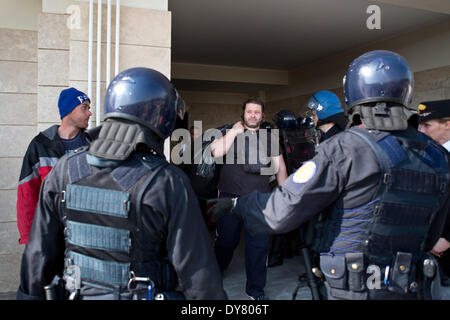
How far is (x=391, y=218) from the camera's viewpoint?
1.42 metres

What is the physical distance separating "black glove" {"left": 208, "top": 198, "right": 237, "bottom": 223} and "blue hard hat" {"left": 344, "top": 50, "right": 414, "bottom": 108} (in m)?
0.82

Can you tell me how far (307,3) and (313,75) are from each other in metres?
4.30

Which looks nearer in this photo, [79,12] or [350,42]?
[79,12]

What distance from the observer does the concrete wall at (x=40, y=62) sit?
2.99m

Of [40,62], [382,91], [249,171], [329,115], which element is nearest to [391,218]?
[382,91]

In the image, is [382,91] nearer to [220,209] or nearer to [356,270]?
[356,270]

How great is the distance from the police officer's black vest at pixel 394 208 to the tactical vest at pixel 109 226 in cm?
82

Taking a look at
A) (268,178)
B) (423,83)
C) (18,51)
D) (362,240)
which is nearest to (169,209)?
(362,240)

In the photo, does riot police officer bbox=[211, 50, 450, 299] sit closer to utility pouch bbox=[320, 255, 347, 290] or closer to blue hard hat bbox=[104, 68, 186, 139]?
utility pouch bbox=[320, 255, 347, 290]

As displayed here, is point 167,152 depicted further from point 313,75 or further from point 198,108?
point 198,108

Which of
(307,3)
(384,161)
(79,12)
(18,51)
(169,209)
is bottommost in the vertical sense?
(169,209)

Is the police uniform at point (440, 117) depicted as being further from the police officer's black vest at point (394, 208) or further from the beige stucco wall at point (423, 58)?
the beige stucco wall at point (423, 58)

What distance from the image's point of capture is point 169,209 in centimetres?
126

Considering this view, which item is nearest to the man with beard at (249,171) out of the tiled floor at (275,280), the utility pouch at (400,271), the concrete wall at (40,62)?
the tiled floor at (275,280)
